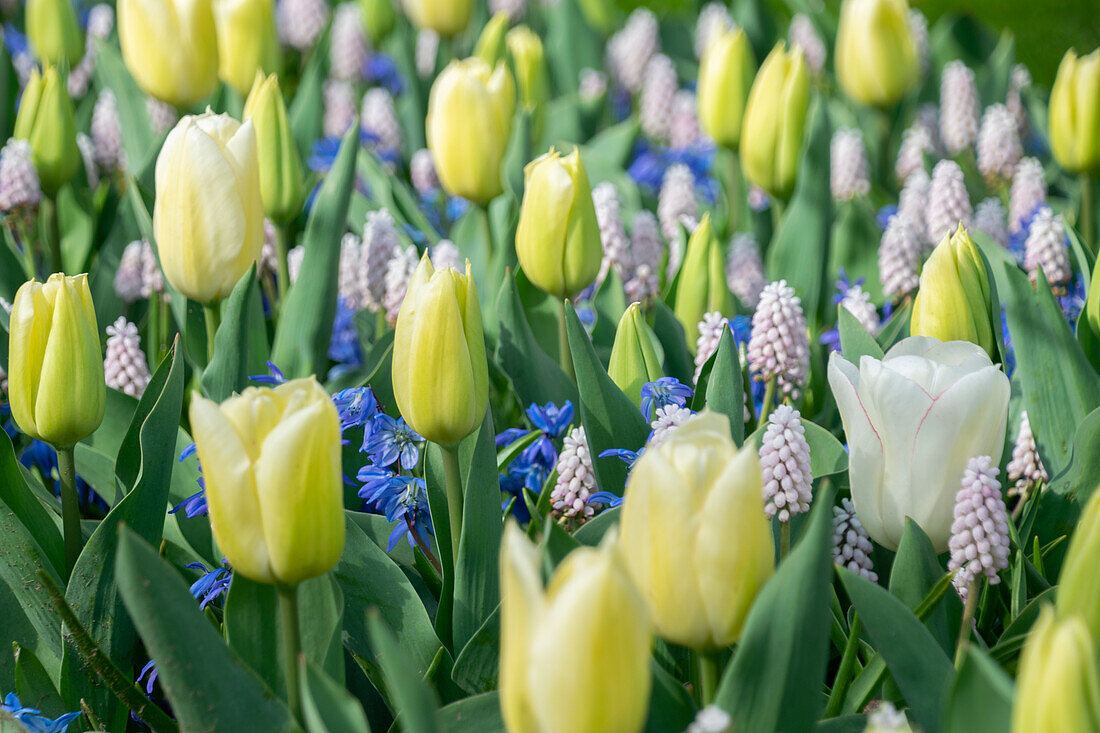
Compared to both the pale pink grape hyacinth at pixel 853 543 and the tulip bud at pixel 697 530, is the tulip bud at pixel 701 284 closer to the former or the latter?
the pale pink grape hyacinth at pixel 853 543

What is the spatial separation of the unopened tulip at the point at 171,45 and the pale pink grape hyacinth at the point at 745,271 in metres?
0.87

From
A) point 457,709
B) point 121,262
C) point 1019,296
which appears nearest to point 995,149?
point 1019,296

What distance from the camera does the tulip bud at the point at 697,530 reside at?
67 cm

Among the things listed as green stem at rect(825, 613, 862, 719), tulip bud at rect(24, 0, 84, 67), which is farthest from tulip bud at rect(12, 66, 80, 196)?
green stem at rect(825, 613, 862, 719)

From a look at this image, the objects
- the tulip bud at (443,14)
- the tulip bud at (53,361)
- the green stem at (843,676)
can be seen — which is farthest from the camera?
the tulip bud at (443,14)

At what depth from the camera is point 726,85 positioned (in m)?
1.99

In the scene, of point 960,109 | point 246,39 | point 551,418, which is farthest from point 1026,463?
point 246,39

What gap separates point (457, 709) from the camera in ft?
2.71

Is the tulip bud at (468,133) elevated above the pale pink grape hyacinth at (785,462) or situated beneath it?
elevated above

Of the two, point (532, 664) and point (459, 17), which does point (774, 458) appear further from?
point (459, 17)

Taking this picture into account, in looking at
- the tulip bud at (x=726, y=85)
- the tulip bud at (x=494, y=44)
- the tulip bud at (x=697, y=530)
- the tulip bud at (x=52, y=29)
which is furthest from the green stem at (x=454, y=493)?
the tulip bud at (x=52, y=29)

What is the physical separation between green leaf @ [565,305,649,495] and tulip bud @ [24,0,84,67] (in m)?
1.70

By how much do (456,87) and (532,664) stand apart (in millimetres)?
1178

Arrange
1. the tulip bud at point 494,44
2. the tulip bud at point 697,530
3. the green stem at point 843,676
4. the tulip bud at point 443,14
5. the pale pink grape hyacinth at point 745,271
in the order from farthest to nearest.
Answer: the tulip bud at point 443,14 < the tulip bud at point 494,44 < the pale pink grape hyacinth at point 745,271 < the green stem at point 843,676 < the tulip bud at point 697,530
